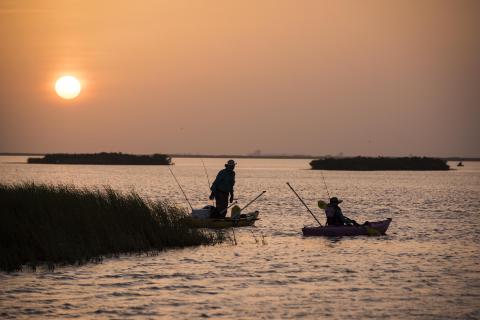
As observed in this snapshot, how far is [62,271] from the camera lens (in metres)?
19.2

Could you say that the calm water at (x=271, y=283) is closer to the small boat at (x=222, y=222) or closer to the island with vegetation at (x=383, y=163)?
the small boat at (x=222, y=222)

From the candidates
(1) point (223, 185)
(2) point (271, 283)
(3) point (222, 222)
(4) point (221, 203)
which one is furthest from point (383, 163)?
(2) point (271, 283)

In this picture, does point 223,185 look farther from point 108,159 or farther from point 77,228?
point 108,159

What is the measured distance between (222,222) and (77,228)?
836cm

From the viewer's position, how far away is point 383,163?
139 meters

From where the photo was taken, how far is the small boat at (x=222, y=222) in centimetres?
2827

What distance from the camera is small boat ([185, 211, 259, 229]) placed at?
28266mm

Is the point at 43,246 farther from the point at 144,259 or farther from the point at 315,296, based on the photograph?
the point at 315,296

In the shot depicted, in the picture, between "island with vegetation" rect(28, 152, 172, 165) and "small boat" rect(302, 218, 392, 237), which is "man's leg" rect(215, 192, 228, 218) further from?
"island with vegetation" rect(28, 152, 172, 165)

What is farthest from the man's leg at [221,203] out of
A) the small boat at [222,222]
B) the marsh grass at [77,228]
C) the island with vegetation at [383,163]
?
the island with vegetation at [383,163]

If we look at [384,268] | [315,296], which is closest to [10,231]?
[315,296]

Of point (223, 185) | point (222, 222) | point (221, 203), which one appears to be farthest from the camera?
point (221, 203)

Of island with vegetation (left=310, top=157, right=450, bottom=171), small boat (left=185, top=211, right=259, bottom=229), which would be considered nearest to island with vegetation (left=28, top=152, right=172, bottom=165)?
island with vegetation (left=310, top=157, right=450, bottom=171)

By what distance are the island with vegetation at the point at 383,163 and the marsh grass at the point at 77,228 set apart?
372ft
